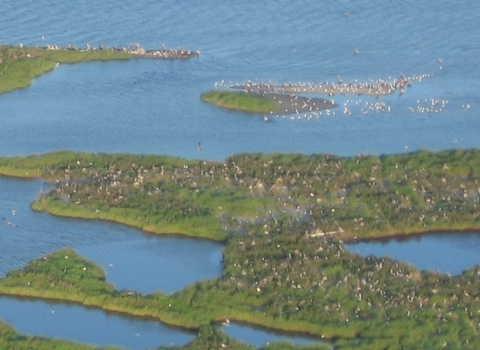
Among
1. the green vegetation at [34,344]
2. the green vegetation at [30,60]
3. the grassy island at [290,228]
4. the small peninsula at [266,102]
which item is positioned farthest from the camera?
the green vegetation at [30,60]

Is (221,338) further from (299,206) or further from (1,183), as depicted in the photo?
(1,183)

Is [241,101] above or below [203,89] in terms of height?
above

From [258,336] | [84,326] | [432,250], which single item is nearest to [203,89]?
[432,250]

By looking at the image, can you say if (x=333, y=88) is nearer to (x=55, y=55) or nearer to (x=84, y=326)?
(x=55, y=55)

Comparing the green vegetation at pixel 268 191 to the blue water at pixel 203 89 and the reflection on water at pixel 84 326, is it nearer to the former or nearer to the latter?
the blue water at pixel 203 89

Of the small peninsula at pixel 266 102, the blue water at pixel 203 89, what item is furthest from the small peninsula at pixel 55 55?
the small peninsula at pixel 266 102
